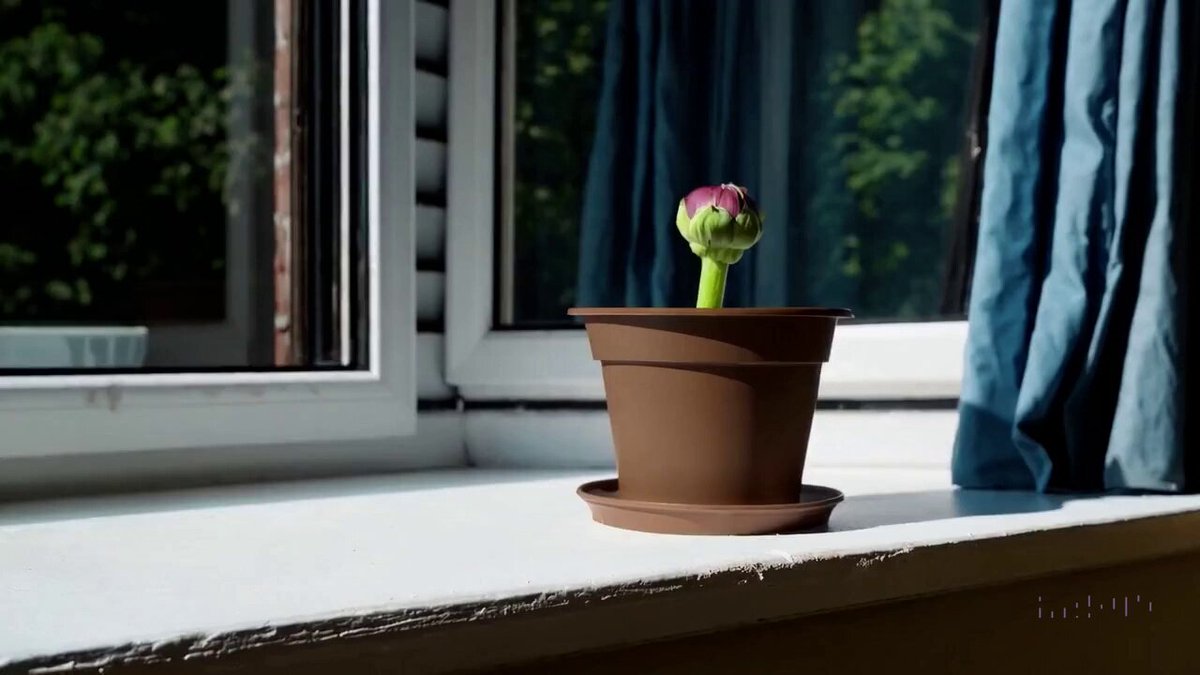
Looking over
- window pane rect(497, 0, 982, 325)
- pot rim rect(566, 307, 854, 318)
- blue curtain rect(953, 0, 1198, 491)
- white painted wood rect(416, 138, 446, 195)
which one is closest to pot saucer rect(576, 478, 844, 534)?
pot rim rect(566, 307, 854, 318)

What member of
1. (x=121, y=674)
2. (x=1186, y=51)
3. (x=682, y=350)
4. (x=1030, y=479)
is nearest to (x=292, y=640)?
(x=121, y=674)

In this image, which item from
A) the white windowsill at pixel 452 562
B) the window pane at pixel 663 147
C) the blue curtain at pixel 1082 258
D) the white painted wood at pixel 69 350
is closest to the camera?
the white windowsill at pixel 452 562

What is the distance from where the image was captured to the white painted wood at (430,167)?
4.02ft

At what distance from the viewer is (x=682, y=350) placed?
0.70m

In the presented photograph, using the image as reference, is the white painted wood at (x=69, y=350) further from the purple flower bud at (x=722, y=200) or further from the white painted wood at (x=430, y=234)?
the purple flower bud at (x=722, y=200)

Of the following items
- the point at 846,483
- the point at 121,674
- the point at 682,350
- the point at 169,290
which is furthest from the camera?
the point at 169,290

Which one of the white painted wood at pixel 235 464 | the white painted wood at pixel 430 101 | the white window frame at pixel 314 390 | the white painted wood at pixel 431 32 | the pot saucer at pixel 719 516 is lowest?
the white painted wood at pixel 235 464

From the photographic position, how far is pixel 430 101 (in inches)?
48.5

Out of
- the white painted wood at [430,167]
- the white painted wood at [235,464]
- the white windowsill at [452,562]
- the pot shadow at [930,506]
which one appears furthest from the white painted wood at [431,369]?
the pot shadow at [930,506]

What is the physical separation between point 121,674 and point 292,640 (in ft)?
0.22

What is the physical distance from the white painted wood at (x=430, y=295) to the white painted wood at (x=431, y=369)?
0.9 inches

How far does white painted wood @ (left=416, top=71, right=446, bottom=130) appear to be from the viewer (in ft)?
4.01

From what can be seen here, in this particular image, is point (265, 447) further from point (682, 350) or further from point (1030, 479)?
point (1030, 479)

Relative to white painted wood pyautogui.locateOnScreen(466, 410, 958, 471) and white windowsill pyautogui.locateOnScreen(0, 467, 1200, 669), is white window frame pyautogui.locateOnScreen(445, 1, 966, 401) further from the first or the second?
white windowsill pyautogui.locateOnScreen(0, 467, 1200, 669)
